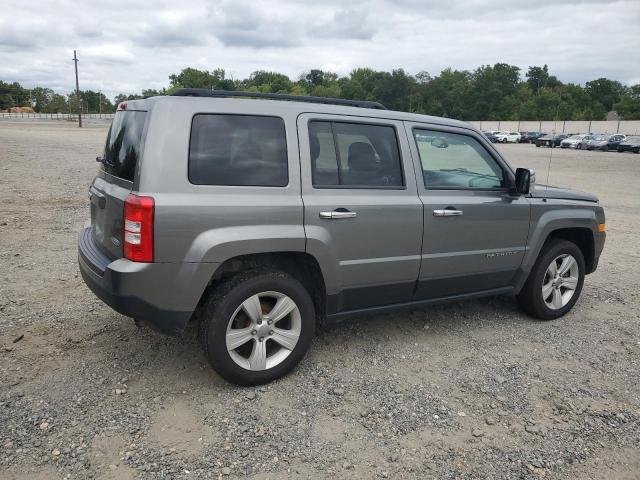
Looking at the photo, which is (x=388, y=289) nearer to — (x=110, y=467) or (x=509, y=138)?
(x=110, y=467)

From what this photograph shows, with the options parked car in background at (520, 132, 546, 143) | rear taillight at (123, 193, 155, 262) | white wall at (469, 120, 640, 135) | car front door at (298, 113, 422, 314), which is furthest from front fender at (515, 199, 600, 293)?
white wall at (469, 120, 640, 135)

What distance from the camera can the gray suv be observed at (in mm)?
3191

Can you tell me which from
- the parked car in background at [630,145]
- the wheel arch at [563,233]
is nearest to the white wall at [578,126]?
the parked car in background at [630,145]

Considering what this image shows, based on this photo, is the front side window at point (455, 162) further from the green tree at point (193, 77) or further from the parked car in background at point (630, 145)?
the green tree at point (193, 77)

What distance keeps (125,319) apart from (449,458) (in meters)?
2.97

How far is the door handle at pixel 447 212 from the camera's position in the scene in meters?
4.07

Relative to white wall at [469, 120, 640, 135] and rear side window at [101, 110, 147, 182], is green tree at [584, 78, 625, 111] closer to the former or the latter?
white wall at [469, 120, 640, 135]

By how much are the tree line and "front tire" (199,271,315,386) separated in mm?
90111

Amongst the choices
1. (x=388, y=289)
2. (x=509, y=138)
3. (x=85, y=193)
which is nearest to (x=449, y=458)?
(x=388, y=289)

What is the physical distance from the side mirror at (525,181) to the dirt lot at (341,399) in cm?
→ 126

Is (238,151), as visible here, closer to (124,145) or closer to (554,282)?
(124,145)

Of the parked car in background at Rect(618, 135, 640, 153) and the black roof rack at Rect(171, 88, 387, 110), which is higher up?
the black roof rack at Rect(171, 88, 387, 110)

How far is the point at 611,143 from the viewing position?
143 ft

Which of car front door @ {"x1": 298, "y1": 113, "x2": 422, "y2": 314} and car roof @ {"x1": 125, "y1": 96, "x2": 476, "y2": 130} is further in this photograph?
car front door @ {"x1": 298, "y1": 113, "x2": 422, "y2": 314}
